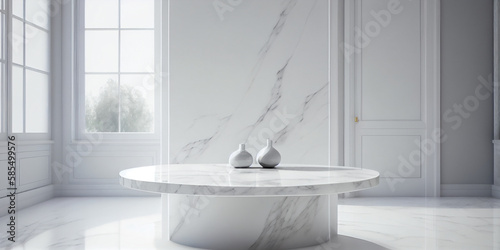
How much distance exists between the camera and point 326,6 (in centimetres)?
284

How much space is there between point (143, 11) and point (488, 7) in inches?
134

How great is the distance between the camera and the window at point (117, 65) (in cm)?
449

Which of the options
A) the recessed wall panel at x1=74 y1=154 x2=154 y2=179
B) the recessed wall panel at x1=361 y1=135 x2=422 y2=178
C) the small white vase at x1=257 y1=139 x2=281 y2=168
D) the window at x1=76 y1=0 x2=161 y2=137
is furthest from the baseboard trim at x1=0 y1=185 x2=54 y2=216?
the recessed wall panel at x1=361 y1=135 x2=422 y2=178

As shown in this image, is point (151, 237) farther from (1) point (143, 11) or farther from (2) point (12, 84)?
(1) point (143, 11)

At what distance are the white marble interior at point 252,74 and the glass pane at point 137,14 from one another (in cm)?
183

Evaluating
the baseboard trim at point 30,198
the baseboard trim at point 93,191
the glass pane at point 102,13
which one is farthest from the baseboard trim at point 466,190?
the baseboard trim at point 30,198

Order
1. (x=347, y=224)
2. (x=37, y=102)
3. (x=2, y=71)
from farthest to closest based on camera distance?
(x=37, y=102), (x=2, y=71), (x=347, y=224)

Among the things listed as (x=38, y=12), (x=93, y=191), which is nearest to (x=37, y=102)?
(x=38, y=12)

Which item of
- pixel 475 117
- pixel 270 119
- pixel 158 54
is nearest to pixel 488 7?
pixel 475 117

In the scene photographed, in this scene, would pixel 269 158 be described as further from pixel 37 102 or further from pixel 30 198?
pixel 37 102

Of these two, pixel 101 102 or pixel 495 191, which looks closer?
pixel 495 191

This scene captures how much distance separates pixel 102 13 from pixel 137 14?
35cm

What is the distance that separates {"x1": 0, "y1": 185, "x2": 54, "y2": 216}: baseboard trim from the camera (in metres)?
3.33

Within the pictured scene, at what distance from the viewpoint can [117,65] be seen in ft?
14.8
